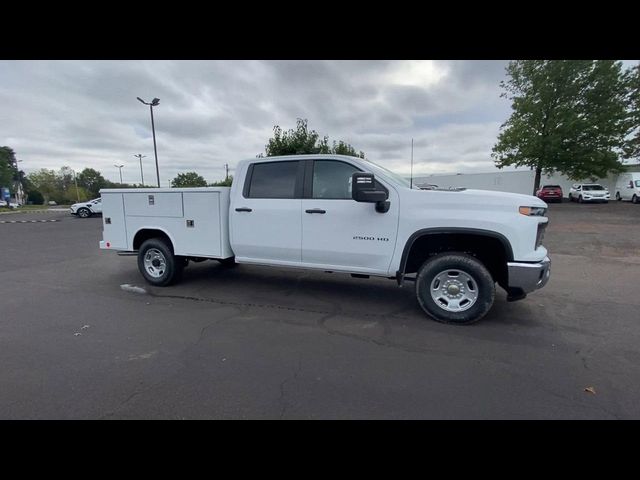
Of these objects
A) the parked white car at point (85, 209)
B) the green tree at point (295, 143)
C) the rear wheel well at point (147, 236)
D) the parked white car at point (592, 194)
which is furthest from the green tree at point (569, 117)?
the parked white car at point (85, 209)

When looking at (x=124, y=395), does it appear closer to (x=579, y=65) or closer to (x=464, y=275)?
(x=464, y=275)

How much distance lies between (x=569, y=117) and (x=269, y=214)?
2753 centimetres

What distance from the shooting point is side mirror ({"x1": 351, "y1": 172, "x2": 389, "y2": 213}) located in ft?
12.9

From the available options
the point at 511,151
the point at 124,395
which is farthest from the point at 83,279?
the point at 511,151

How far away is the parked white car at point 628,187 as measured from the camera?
79.9 ft

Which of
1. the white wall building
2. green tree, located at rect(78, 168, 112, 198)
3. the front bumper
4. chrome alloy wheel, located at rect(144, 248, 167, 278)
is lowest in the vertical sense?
chrome alloy wheel, located at rect(144, 248, 167, 278)

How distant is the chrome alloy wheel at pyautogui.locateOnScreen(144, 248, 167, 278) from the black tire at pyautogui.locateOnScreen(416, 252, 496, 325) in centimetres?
448

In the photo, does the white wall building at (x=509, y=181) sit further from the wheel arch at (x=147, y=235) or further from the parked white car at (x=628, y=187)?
the wheel arch at (x=147, y=235)

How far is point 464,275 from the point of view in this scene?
4.13 m

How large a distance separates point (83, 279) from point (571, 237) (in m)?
13.9

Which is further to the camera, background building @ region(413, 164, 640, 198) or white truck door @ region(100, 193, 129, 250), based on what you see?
background building @ region(413, 164, 640, 198)

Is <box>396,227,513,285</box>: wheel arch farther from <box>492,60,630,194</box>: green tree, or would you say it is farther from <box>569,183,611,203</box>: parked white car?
<box>569,183,611,203</box>: parked white car

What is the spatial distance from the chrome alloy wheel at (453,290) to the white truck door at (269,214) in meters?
1.99

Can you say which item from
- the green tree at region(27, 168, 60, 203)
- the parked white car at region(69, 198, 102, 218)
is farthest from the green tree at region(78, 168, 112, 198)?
the parked white car at region(69, 198, 102, 218)
